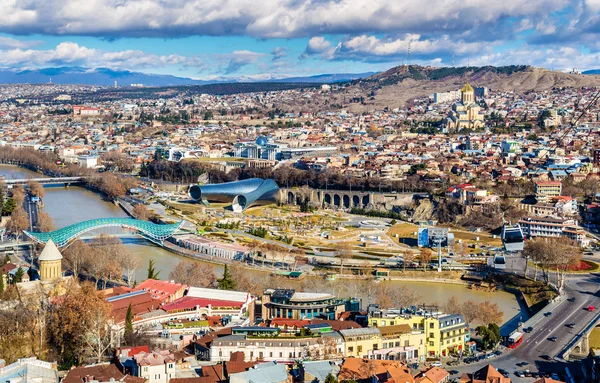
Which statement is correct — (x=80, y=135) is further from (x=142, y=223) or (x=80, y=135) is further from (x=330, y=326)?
(x=330, y=326)

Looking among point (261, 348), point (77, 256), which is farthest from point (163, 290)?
point (77, 256)

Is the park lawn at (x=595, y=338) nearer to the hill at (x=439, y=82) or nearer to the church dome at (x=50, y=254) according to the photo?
the church dome at (x=50, y=254)

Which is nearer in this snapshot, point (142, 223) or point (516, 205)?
point (142, 223)

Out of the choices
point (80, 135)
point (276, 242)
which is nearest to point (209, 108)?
point (80, 135)

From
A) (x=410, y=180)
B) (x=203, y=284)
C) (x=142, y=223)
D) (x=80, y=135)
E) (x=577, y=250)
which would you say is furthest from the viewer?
(x=80, y=135)

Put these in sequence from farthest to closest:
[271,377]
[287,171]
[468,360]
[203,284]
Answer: [287,171]
[203,284]
[468,360]
[271,377]

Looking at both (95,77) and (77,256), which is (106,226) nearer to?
(77,256)
